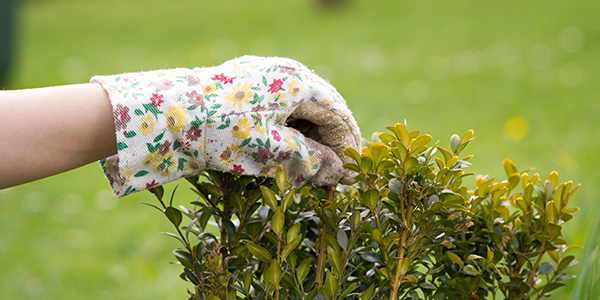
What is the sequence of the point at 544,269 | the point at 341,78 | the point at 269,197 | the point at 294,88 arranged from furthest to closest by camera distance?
1. the point at 341,78
2. the point at 544,269
3. the point at 294,88
4. the point at 269,197

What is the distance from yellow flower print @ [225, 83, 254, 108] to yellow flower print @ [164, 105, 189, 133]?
88mm

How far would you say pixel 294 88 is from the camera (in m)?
1.15

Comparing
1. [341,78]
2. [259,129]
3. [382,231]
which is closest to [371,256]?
[382,231]

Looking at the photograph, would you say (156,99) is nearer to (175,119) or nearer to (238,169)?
(175,119)

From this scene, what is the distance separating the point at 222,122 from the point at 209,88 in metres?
0.08

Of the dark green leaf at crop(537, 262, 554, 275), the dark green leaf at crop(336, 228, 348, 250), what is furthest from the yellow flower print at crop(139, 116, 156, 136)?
the dark green leaf at crop(537, 262, 554, 275)

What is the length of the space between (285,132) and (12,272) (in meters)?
2.80

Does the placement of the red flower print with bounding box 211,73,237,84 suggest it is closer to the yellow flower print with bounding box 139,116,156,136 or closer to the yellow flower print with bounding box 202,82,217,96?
the yellow flower print with bounding box 202,82,217,96

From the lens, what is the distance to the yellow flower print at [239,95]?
1131 millimetres

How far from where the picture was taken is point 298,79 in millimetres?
1163

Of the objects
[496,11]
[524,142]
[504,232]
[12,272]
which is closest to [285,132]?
[504,232]

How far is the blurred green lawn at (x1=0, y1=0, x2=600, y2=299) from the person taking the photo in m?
3.51

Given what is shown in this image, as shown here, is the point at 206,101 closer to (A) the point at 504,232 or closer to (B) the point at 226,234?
(B) the point at 226,234

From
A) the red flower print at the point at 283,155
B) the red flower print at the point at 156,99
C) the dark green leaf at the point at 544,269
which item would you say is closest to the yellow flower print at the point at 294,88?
the red flower print at the point at 283,155
